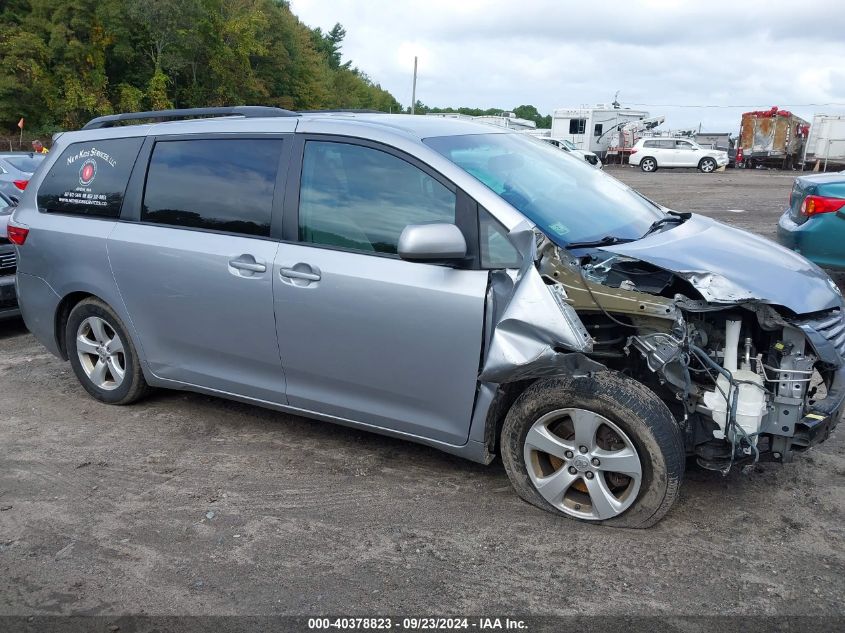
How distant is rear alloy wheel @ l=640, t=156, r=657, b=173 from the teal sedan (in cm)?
3217

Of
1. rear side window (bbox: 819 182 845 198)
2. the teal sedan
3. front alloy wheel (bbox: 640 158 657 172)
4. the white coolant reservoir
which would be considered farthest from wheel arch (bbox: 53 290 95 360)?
front alloy wheel (bbox: 640 158 657 172)

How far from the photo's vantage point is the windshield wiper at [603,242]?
11.5 feet

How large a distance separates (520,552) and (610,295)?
1175mm

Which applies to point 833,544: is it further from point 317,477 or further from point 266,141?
point 266,141

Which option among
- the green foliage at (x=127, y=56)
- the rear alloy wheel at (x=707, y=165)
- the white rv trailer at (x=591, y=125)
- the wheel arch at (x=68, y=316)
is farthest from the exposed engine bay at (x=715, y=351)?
the green foliage at (x=127, y=56)

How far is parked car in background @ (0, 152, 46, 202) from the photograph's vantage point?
1018 cm

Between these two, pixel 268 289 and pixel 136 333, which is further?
pixel 136 333

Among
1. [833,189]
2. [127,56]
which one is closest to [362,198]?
[833,189]

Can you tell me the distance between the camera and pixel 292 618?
282 cm

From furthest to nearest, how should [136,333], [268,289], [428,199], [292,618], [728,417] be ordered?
[136,333], [268,289], [428,199], [728,417], [292,618]

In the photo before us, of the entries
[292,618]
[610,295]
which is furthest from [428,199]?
[292,618]

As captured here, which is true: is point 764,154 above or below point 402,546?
above

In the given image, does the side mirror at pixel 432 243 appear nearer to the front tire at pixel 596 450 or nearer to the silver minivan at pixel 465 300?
the silver minivan at pixel 465 300

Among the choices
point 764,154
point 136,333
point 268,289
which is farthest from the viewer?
point 764,154
